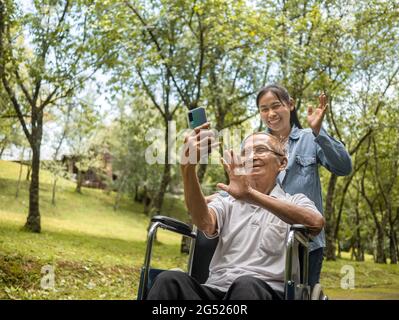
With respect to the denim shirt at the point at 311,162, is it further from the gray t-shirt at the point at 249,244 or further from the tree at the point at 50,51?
the tree at the point at 50,51

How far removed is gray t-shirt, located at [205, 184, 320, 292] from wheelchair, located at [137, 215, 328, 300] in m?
0.08

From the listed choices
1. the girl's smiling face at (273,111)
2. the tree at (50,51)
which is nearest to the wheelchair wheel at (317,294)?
the girl's smiling face at (273,111)

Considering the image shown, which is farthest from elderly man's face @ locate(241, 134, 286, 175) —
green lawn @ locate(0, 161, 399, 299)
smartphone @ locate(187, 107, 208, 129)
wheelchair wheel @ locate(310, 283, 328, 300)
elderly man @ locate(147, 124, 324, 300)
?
green lawn @ locate(0, 161, 399, 299)

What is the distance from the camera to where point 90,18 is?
33.0ft

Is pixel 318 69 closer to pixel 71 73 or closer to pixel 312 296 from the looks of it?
pixel 71 73

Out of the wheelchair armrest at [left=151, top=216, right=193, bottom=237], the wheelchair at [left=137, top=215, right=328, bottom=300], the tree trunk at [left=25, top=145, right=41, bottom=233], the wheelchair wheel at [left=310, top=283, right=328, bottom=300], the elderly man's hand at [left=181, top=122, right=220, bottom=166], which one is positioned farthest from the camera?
the tree trunk at [left=25, top=145, right=41, bottom=233]

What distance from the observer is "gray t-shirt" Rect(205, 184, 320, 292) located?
1.90 m

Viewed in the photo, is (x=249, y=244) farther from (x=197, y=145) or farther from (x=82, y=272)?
(x=82, y=272)

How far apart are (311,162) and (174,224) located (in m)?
0.77

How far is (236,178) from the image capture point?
187 cm

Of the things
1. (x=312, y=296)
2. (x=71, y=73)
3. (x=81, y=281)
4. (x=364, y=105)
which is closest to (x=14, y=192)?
(x=71, y=73)

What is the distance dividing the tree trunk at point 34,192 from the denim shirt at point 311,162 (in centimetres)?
900

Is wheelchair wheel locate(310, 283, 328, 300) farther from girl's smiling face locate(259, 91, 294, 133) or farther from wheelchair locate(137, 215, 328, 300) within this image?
girl's smiling face locate(259, 91, 294, 133)

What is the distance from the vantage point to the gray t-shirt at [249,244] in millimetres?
1897
